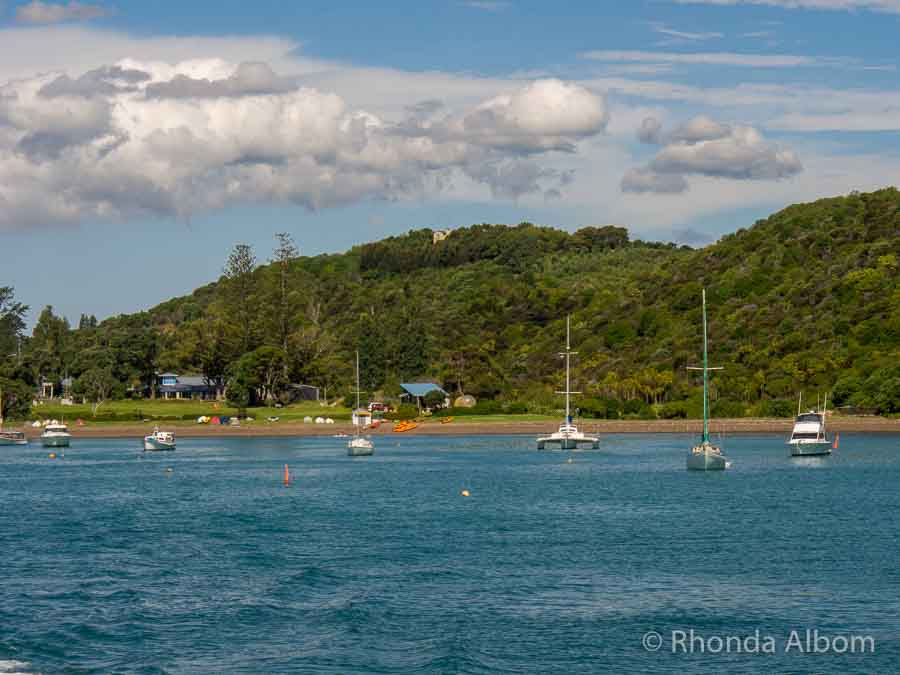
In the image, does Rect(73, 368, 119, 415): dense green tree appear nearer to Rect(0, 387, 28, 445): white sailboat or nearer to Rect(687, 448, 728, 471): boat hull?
Rect(0, 387, 28, 445): white sailboat

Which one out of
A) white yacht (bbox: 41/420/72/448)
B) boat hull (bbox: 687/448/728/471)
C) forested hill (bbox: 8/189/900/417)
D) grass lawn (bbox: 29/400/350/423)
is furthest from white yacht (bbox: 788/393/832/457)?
white yacht (bbox: 41/420/72/448)

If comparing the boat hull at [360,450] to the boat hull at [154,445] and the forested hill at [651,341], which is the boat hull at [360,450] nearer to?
the boat hull at [154,445]

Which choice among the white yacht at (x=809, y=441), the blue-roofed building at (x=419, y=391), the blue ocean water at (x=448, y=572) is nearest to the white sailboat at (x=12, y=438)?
the blue-roofed building at (x=419, y=391)

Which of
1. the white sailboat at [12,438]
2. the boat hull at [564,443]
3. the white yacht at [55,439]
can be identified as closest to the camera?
the boat hull at [564,443]

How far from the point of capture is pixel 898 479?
7794 centimetres

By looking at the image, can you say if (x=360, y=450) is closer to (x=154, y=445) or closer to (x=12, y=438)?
(x=154, y=445)

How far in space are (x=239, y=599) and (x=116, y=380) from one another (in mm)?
143015

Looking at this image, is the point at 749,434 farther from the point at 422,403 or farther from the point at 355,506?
the point at 355,506

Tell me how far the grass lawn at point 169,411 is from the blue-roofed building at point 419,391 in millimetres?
8713

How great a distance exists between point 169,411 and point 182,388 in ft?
97.3

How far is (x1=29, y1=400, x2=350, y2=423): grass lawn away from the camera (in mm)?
151250

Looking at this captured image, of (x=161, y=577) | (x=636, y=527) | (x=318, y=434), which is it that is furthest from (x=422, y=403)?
(x=161, y=577)

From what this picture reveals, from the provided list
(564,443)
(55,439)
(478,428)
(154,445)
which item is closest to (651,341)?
(478,428)

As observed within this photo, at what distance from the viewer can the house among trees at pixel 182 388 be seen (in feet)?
614
